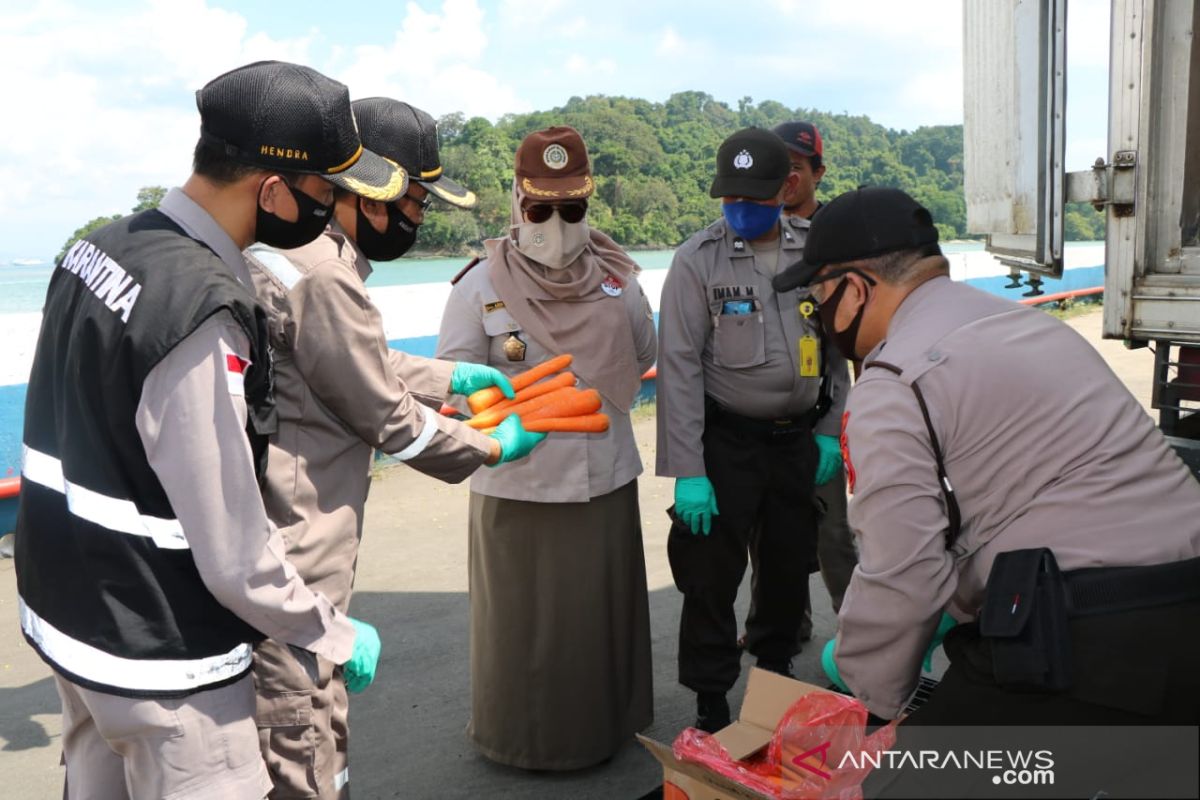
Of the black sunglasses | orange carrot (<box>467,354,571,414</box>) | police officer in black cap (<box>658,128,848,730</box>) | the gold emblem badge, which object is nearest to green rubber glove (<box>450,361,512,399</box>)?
orange carrot (<box>467,354,571,414</box>)

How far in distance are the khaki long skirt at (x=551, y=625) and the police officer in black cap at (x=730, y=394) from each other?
11.2 inches

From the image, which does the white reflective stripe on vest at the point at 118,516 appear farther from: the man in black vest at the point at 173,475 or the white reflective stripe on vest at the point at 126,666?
the white reflective stripe on vest at the point at 126,666

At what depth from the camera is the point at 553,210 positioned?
330 cm

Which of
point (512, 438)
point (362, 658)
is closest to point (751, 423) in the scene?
point (512, 438)

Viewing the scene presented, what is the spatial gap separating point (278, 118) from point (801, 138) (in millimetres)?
3095

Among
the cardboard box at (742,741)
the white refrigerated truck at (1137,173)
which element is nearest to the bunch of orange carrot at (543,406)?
the cardboard box at (742,741)

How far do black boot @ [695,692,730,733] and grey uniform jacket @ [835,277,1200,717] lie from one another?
5.97 ft

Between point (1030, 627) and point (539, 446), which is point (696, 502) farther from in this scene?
point (1030, 627)

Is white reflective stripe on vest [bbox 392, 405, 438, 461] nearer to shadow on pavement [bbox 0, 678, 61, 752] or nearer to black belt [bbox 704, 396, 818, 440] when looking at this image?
black belt [bbox 704, 396, 818, 440]

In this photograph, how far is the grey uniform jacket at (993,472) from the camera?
179 centimetres

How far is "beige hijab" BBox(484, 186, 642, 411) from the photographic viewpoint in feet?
10.9

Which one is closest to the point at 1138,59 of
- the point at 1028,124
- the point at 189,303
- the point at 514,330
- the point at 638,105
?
the point at 1028,124

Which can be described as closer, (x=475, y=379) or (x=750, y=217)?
(x=475, y=379)

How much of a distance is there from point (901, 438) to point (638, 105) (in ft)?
89.4
